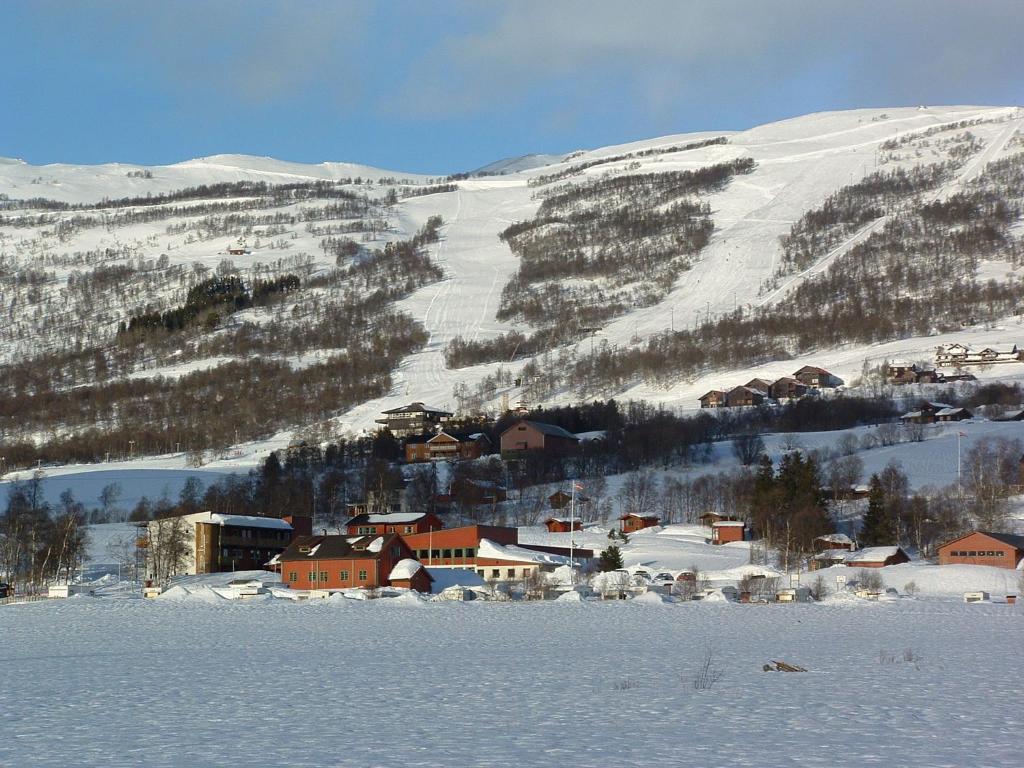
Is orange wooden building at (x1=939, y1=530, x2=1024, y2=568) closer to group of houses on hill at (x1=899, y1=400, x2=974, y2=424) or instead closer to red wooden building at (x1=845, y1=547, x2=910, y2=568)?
red wooden building at (x1=845, y1=547, x2=910, y2=568)

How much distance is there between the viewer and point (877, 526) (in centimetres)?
6116

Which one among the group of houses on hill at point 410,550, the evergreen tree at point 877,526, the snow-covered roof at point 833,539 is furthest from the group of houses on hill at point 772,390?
the snow-covered roof at point 833,539

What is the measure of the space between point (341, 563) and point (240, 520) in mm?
13792

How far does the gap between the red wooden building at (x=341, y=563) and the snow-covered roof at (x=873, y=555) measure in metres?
20.8

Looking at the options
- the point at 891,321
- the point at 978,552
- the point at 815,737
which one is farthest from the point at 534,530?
the point at 891,321

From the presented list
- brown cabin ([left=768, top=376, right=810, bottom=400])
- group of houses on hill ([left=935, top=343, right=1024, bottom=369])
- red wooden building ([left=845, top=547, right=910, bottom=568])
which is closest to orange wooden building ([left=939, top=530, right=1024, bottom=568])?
red wooden building ([left=845, top=547, right=910, bottom=568])

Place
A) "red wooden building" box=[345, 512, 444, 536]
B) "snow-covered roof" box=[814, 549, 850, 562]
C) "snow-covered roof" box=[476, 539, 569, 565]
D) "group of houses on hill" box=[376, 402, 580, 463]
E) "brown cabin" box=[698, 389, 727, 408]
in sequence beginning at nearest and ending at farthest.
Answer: "snow-covered roof" box=[814, 549, 850, 562] → "snow-covered roof" box=[476, 539, 569, 565] → "red wooden building" box=[345, 512, 444, 536] → "group of houses on hill" box=[376, 402, 580, 463] → "brown cabin" box=[698, 389, 727, 408]

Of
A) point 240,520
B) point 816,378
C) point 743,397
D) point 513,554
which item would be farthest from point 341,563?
point 816,378

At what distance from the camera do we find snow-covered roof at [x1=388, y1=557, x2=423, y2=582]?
167 feet

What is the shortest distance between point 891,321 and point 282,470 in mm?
89666

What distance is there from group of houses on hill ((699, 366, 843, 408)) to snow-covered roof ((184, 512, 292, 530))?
58.0 metres

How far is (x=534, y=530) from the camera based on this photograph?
233 feet

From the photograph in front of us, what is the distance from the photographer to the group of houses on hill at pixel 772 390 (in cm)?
11625

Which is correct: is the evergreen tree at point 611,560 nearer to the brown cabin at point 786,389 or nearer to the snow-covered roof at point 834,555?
the snow-covered roof at point 834,555
